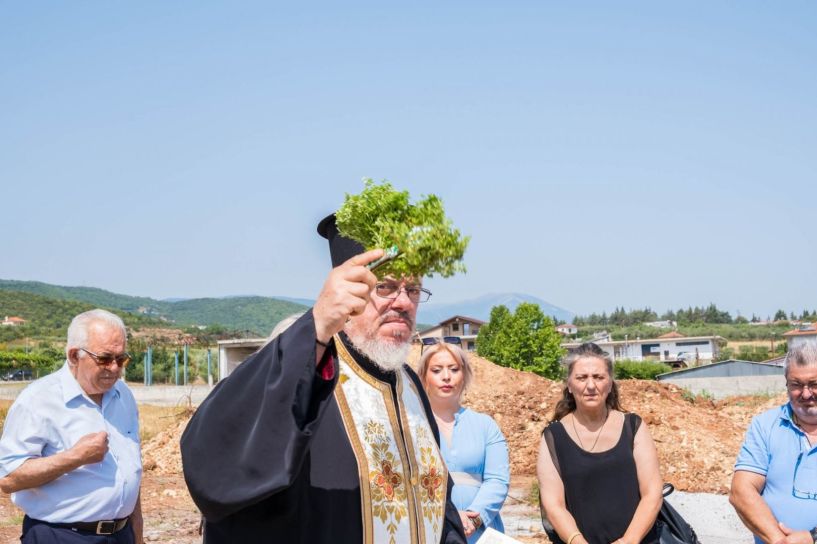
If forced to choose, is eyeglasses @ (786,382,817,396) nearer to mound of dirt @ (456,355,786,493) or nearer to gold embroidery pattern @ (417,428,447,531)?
gold embroidery pattern @ (417,428,447,531)

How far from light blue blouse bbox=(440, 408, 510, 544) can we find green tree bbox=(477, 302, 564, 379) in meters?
59.4

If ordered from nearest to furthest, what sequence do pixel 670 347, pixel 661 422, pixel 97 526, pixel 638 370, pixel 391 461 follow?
pixel 391 461 → pixel 97 526 → pixel 661 422 → pixel 638 370 → pixel 670 347

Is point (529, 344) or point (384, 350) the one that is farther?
point (529, 344)

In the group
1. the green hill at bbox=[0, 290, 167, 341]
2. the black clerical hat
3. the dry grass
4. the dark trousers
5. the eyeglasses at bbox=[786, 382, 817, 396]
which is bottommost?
the dry grass

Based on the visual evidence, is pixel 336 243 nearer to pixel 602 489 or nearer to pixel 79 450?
pixel 79 450

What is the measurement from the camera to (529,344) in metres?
66.7

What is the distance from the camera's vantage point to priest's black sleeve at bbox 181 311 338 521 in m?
2.33

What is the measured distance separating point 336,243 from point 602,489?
286 cm

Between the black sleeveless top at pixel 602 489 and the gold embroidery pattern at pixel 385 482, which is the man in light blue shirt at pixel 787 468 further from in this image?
the gold embroidery pattern at pixel 385 482

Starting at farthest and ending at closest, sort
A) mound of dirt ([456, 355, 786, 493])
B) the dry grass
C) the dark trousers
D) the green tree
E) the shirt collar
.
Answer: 1. the green tree
2. the dry grass
3. mound of dirt ([456, 355, 786, 493])
4. the shirt collar
5. the dark trousers

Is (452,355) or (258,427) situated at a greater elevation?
(452,355)

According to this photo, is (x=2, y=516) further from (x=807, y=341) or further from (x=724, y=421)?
(x=724, y=421)

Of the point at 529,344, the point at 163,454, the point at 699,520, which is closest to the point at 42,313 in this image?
the point at 529,344

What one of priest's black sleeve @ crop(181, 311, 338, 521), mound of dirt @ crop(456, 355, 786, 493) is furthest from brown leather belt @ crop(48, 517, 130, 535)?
mound of dirt @ crop(456, 355, 786, 493)
